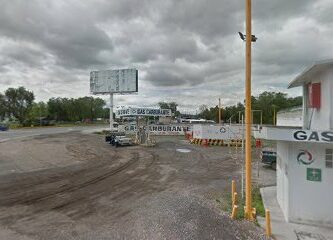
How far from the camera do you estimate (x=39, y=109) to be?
100938mm

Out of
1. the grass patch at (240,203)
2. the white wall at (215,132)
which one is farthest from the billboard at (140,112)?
the grass patch at (240,203)

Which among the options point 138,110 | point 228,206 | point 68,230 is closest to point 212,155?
point 138,110

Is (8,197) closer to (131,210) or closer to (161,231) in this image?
(131,210)

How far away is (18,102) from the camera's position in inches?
4018

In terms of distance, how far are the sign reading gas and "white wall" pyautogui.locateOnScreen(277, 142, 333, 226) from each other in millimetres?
846

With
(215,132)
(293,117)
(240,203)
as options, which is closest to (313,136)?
(240,203)

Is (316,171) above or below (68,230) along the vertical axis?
above

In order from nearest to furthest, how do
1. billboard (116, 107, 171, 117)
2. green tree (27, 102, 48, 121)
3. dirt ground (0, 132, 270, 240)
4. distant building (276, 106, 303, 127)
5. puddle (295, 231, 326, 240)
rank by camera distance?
puddle (295, 231, 326, 240), dirt ground (0, 132, 270, 240), distant building (276, 106, 303, 127), billboard (116, 107, 171, 117), green tree (27, 102, 48, 121)

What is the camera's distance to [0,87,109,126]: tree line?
100000 millimetres

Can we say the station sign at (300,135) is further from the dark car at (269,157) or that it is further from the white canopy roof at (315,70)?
the dark car at (269,157)

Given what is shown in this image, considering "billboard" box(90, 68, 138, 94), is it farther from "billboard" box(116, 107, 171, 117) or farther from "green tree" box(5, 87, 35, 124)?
"green tree" box(5, 87, 35, 124)

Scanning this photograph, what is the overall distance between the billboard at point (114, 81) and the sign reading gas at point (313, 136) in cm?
4637

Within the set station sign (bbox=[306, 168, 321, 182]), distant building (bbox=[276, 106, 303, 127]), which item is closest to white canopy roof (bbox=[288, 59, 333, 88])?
station sign (bbox=[306, 168, 321, 182])

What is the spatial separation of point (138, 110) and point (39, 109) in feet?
248
